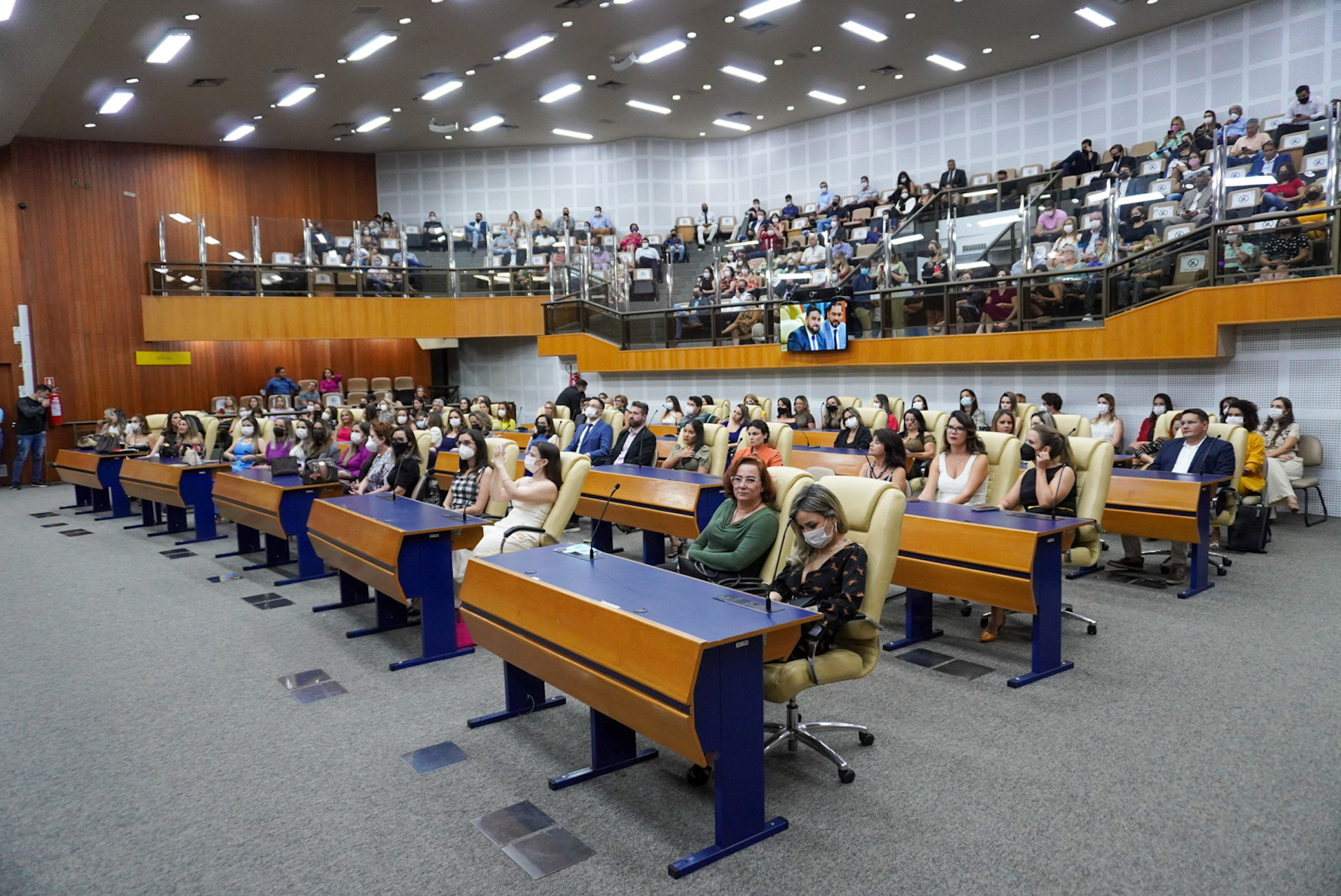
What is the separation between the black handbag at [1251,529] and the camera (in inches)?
289

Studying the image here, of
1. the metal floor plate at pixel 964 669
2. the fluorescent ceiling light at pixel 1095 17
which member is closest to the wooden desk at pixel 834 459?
the metal floor plate at pixel 964 669

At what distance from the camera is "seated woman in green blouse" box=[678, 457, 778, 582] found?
4168 mm

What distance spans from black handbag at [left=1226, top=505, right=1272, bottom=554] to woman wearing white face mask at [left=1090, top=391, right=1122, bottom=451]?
2549 mm

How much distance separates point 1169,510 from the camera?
6.21m

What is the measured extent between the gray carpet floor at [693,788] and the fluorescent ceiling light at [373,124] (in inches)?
648

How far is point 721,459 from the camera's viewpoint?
313 inches

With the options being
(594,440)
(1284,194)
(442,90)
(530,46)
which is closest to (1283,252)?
(1284,194)

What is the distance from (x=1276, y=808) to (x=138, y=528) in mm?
11437

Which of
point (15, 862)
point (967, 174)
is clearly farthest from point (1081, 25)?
point (15, 862)

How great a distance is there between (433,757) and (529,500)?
197 centimetres

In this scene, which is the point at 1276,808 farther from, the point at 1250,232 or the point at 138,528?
the point at 138,528

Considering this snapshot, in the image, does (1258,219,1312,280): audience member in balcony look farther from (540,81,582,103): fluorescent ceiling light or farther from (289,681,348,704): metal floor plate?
(540,81,582,103): fluorescent ceiling light

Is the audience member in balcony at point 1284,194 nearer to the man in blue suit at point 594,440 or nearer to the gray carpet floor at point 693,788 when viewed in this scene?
the gray carpet floor at point 693,788

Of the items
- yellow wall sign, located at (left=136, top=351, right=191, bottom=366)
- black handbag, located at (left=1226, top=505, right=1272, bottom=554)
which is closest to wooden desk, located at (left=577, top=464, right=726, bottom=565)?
black handbag, located at (left=1226, top=505, right=1272, bottom=554)
